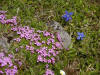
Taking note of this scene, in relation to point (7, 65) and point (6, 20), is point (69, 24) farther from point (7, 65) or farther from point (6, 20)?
point (7, 65)

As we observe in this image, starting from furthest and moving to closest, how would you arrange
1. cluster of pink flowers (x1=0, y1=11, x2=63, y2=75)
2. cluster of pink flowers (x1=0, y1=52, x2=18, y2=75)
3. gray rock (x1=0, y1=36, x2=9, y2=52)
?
cluster of pink flowers (x1=0, y1=11, x2=63, y2=75) → gray rock (x1=0, y1=36, x2=9, y2=52) → cluster of pink flowers (x1=0, y1=52, x2=18, y2=75)

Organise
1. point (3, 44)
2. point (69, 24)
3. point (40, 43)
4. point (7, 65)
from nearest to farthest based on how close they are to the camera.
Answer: point (7, 65) → point (3, 44) → point (40, 43) → point (69, 24)

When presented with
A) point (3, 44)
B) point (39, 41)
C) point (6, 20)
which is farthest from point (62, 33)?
point (3, 44)

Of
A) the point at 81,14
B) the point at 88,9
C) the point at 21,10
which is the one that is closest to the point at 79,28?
the point at 81,14

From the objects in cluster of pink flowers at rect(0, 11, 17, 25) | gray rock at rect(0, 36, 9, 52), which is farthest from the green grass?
gray rock at rect(0, 36, 9, 52)

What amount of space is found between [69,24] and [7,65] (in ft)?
8.12

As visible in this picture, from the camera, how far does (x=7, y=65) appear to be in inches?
157

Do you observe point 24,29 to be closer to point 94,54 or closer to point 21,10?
point 21,10

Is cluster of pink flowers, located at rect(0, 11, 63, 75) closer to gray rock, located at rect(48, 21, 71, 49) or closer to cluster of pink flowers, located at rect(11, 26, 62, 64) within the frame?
cluster of pink flowers, located at rect(11, 26, 62, 64)

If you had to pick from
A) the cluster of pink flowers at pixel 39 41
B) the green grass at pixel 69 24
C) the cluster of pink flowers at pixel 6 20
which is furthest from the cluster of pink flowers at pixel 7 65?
the cluster of pink flowers at pixel 6 20

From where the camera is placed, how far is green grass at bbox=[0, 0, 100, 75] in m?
4.58

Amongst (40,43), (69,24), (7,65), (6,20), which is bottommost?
(7,65)

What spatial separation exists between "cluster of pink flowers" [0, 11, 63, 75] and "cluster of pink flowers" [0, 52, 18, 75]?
0.56 meters

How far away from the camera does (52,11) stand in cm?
595
